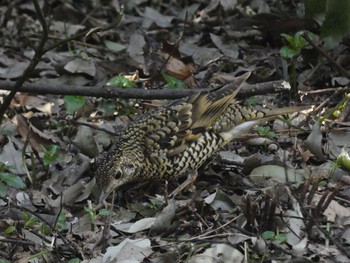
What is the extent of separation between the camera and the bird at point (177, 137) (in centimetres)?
561

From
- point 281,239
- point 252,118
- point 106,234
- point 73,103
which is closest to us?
point 281,239

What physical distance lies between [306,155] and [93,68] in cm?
266

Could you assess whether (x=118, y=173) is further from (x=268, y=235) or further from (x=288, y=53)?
(x=288, y=53)

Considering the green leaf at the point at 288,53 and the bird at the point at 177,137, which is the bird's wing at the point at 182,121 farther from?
the green leaf at the point at 288,53

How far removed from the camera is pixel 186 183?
5742mm

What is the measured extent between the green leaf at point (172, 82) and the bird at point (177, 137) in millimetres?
964

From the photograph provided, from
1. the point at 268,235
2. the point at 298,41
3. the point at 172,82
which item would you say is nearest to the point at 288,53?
the point at 298,41

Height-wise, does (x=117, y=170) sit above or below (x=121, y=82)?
below

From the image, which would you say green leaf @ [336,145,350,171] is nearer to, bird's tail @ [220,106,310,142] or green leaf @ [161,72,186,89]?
bird's tail @ [220,106,310,142]

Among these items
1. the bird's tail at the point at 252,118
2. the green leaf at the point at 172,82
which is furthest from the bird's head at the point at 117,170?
the green leaf at the point at 172,82

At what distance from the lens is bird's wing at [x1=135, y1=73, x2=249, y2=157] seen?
19.1ft

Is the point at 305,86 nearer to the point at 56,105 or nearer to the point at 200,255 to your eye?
the point at 56,105

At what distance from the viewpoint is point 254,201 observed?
5098 mm

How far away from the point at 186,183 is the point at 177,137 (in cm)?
34
